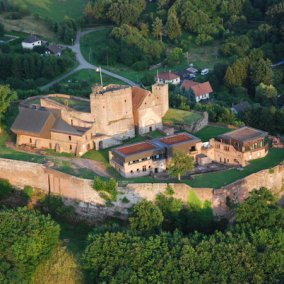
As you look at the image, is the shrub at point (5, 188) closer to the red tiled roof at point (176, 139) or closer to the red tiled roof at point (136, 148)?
the red tiled roof at point (136, 148)

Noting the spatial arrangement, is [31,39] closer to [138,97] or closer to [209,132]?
[138,97]

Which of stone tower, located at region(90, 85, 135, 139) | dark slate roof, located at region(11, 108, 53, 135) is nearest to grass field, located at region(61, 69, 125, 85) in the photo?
stone tower, located at region(90, 85, 135, 139)

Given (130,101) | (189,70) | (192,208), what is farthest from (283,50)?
(192,208)

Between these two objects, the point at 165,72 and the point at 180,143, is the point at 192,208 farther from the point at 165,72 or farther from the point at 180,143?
the point at 165,72

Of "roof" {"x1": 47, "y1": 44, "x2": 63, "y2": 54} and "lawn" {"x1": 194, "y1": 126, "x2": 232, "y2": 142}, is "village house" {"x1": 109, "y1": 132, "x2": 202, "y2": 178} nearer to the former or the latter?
"lawn" {"x1": 194, "y1": 126, "x2": 232, "y2": 142}

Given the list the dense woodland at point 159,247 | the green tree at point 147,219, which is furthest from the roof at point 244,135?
the green tree at point 147,219
